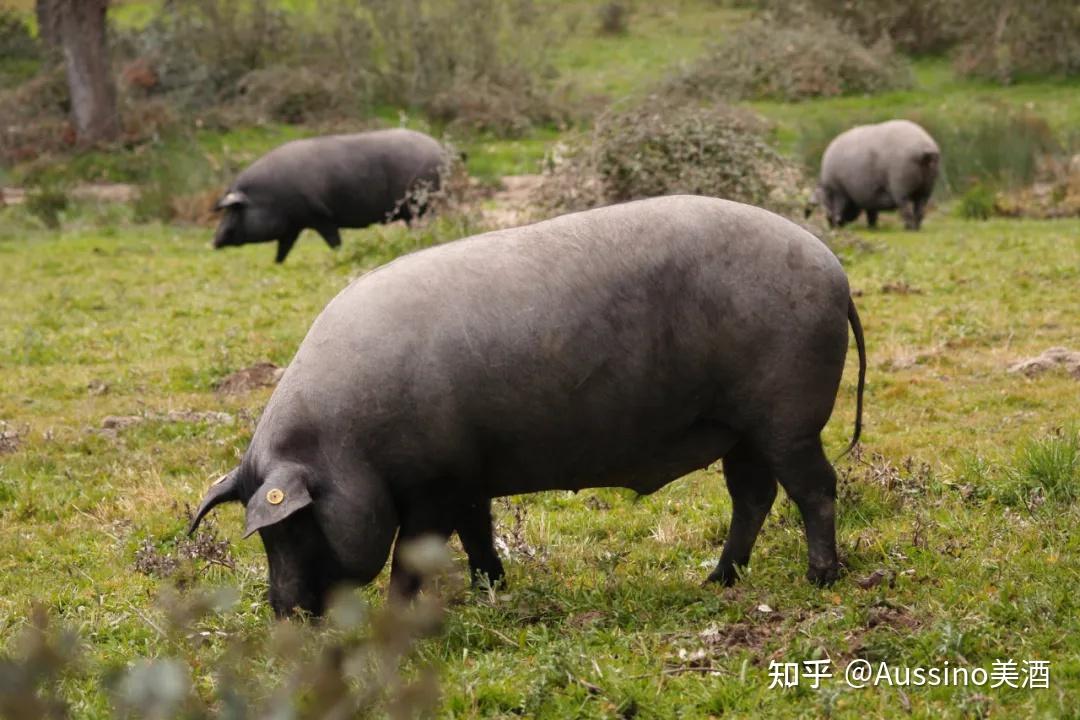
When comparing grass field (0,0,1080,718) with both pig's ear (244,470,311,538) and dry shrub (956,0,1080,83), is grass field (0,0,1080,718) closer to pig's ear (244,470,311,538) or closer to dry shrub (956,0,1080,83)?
pig's ear (244,470,311,538)

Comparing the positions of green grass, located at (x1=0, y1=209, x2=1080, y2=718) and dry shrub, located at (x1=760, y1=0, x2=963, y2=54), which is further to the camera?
dry shrub, located at (x1=760, y1=0, x2=963, y2=54)

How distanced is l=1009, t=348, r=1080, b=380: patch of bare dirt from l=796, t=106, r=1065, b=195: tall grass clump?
9.02 meters

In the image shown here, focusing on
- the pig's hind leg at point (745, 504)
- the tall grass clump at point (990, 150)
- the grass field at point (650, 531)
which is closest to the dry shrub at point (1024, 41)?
the tall grass clump at point (990, 150)

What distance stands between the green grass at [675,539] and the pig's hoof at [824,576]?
85 millimetres

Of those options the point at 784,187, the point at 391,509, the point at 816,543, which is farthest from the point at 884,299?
the point at 391,509

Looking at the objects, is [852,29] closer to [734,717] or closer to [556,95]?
[556,95]

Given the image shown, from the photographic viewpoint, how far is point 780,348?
4.90 meters

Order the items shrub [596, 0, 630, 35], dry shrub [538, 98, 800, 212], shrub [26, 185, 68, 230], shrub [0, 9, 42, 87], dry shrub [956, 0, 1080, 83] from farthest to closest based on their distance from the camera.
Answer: shrub [596, 0, 630, 35], shrub [0, 9, 42, 87], dry shrub [956, 0, 1080, 83], shrub [26, 185, 68, 230], dry shrub [538, 98, 800, 212]

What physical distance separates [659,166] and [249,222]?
5.24 m

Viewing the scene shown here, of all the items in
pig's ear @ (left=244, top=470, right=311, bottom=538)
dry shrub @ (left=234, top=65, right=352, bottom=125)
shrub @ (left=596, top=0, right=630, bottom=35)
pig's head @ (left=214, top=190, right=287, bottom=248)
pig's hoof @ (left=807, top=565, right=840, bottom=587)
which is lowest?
shrub @ (left=596, top=0, right=630, bottom=35)

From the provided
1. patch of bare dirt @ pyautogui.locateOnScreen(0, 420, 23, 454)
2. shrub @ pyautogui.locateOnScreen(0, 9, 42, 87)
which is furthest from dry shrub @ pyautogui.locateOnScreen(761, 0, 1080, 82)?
patch of bare dirt @ pyautogui.locateOnScreen(0, 420, 23, 454)

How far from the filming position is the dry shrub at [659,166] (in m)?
13.0

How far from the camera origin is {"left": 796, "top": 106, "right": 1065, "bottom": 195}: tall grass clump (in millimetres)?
17516

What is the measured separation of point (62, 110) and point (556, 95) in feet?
30.4
